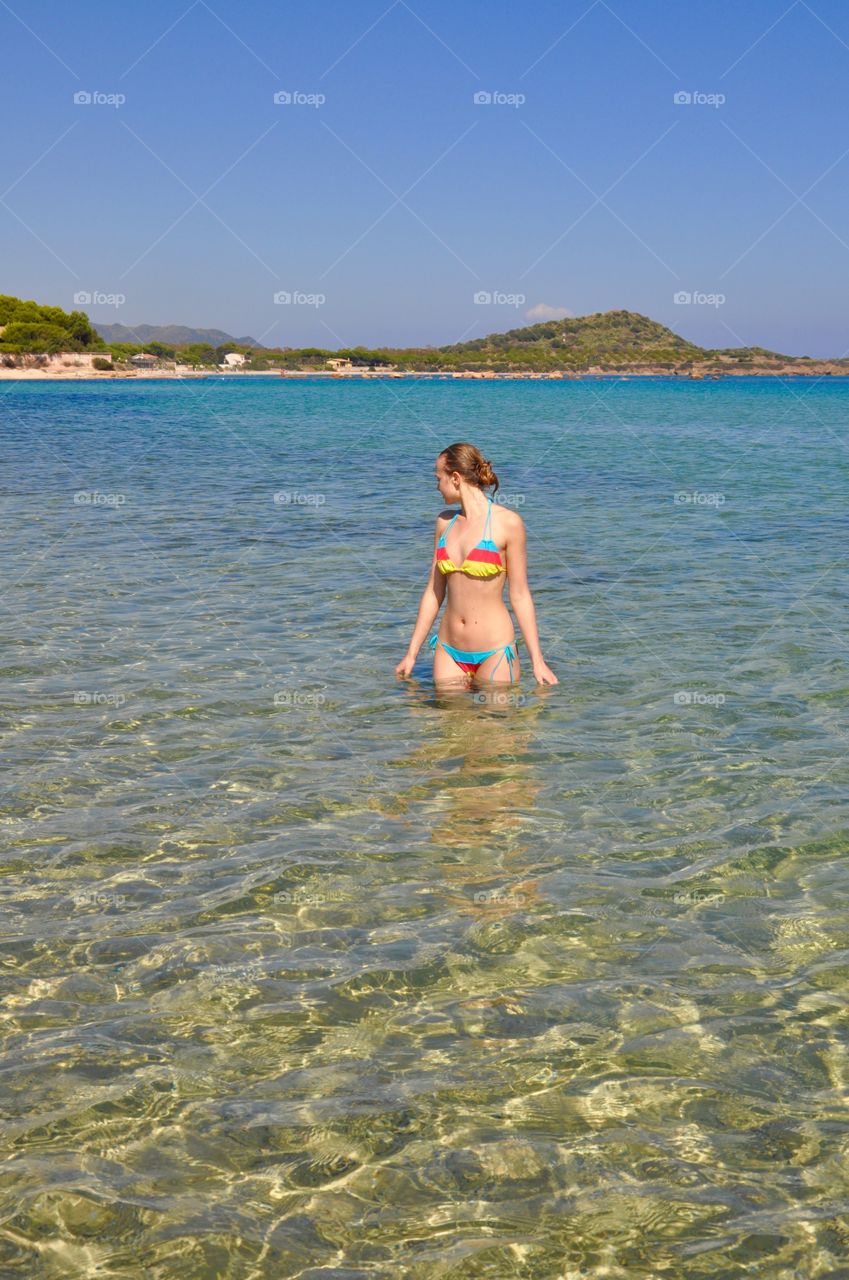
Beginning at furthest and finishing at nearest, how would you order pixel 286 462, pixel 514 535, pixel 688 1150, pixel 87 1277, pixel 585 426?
pixel 585 426, pixel 286 462, pixel 514 535, pixel 688 1150, pixel 87 1277

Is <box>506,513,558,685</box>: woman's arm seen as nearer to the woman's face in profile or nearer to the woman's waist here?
the woman's waist

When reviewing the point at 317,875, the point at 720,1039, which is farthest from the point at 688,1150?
the point at 317,875

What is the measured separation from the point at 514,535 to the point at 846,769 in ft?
9.63

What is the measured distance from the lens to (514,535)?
8.60 metres

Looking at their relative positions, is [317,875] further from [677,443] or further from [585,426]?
[585,426]
